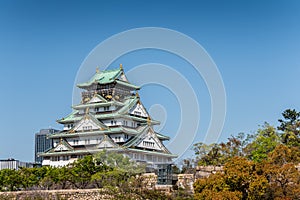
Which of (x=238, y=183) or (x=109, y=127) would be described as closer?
(x=238, y=183)

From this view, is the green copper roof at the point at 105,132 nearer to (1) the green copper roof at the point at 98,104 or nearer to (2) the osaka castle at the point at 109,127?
(2) the osaka castle at the point at 109,127

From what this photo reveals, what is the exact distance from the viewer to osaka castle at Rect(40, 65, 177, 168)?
127 ft

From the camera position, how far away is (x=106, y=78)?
42.2 meters

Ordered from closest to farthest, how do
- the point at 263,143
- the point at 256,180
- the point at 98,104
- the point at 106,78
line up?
the point at 256,180 < the point at 263,143 < the point at 98,104 < the point at 106,78

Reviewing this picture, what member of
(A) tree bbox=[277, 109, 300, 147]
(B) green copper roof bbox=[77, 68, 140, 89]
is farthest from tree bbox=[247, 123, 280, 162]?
(B) green copper roof bbox=[77, 68, 140, 89]

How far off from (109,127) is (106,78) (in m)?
4.50

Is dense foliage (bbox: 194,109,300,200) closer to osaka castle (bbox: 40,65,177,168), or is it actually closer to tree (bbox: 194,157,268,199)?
tree (bbox: 194,157,268,199)

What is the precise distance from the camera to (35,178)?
31938 mm

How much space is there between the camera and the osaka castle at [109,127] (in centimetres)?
3884

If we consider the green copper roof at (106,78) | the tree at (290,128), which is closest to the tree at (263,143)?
the tree at (290,128)

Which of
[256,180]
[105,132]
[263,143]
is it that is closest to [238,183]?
[256,180]

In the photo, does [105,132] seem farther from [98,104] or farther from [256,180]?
[256,180]

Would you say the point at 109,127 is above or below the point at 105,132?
above

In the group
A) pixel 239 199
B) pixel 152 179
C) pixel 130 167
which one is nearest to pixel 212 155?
pixel 130 167
